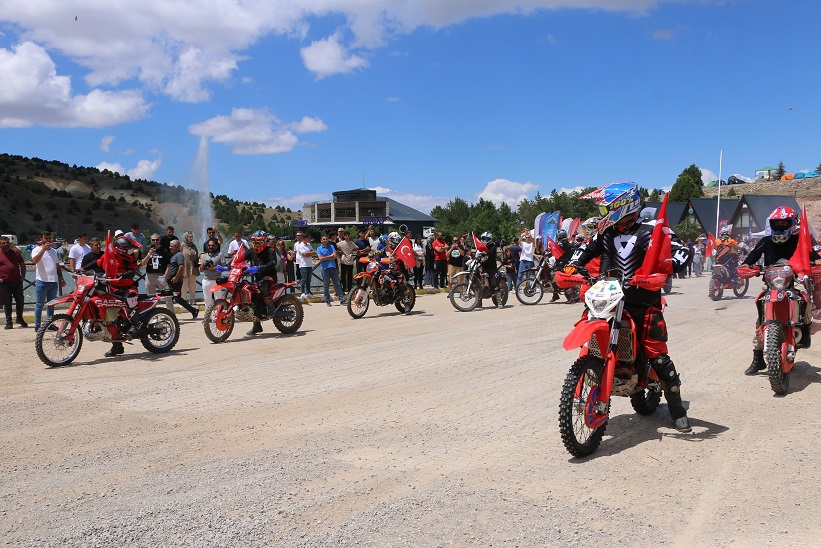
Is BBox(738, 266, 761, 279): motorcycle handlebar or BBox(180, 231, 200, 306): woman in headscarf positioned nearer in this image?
BBox(738, 266, 761, 279): motorcycle handlebar

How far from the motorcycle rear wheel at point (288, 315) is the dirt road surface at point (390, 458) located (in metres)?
2.95

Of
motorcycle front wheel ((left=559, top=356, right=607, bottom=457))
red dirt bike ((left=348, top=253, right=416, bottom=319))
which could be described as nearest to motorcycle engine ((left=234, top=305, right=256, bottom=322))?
red dirt bike ((left=348, top=253, right=416, bottom=319))

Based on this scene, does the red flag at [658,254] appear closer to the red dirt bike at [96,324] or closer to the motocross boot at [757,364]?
the motocross boot at [757,364]

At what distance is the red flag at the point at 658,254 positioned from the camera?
5441 mm

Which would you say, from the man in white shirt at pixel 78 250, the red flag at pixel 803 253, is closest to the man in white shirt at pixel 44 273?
the man in white shirt at pixel 78 250

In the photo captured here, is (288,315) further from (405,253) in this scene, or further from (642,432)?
(642,432)

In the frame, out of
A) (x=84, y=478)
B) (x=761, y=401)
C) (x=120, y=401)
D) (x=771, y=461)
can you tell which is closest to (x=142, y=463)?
(x=84, y=478)

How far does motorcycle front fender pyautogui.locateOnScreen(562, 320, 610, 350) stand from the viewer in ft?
16.2

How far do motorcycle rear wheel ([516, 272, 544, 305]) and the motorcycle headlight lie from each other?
12521 millimetres

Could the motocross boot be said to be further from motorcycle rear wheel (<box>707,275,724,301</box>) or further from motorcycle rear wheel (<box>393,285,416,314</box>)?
motorcycle rear wheel (<box>707,275,724,301</box>)

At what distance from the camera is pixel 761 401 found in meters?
6.84

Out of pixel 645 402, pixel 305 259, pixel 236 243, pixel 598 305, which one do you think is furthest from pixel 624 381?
pixel 305 259

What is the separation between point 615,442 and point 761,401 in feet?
7.16

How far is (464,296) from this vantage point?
1633 centimetres
